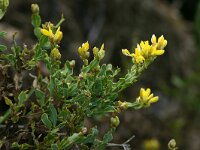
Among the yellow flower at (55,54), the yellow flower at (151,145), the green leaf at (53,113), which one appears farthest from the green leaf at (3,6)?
the yellow flower at (151,145)

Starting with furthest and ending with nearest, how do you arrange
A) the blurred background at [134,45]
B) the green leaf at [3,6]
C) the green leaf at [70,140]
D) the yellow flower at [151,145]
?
1. the blurred background at [134,45]
2. the yellow flower at [151,145]
3. the green leaf at [3,6]
4. the green leaf at [70,140]

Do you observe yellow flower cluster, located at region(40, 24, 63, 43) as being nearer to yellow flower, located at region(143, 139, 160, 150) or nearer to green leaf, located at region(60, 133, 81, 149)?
green leaf, located at region(60, 133, 81, 149)

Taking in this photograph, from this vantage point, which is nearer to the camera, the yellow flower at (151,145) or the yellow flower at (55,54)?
the yellow flower at (55,54)

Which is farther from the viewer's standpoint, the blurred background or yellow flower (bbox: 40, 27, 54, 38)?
the blurred background

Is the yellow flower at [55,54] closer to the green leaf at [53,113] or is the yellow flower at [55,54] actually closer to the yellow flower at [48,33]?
the yellow flower at [48,33]

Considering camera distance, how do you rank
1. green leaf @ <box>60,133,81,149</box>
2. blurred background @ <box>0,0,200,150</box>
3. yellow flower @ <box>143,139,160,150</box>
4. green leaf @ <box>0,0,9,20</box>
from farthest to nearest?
blurred background @ <box>0,0,200,150</box>, yellow flower @ <box>143,139,160,150</box>, green leaf @ <box>0,0,9,20</box>, green leaf @ <box>60,133,81,149</box>

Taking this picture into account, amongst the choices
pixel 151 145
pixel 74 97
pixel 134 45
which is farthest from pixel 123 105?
pixel 134 45

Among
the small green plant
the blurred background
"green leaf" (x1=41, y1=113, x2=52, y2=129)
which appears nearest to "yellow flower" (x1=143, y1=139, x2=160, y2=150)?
the blurred background

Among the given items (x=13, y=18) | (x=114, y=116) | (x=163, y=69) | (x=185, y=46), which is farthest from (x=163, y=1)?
(x=114, y=116)

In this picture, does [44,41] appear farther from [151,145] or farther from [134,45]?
[134,45]
